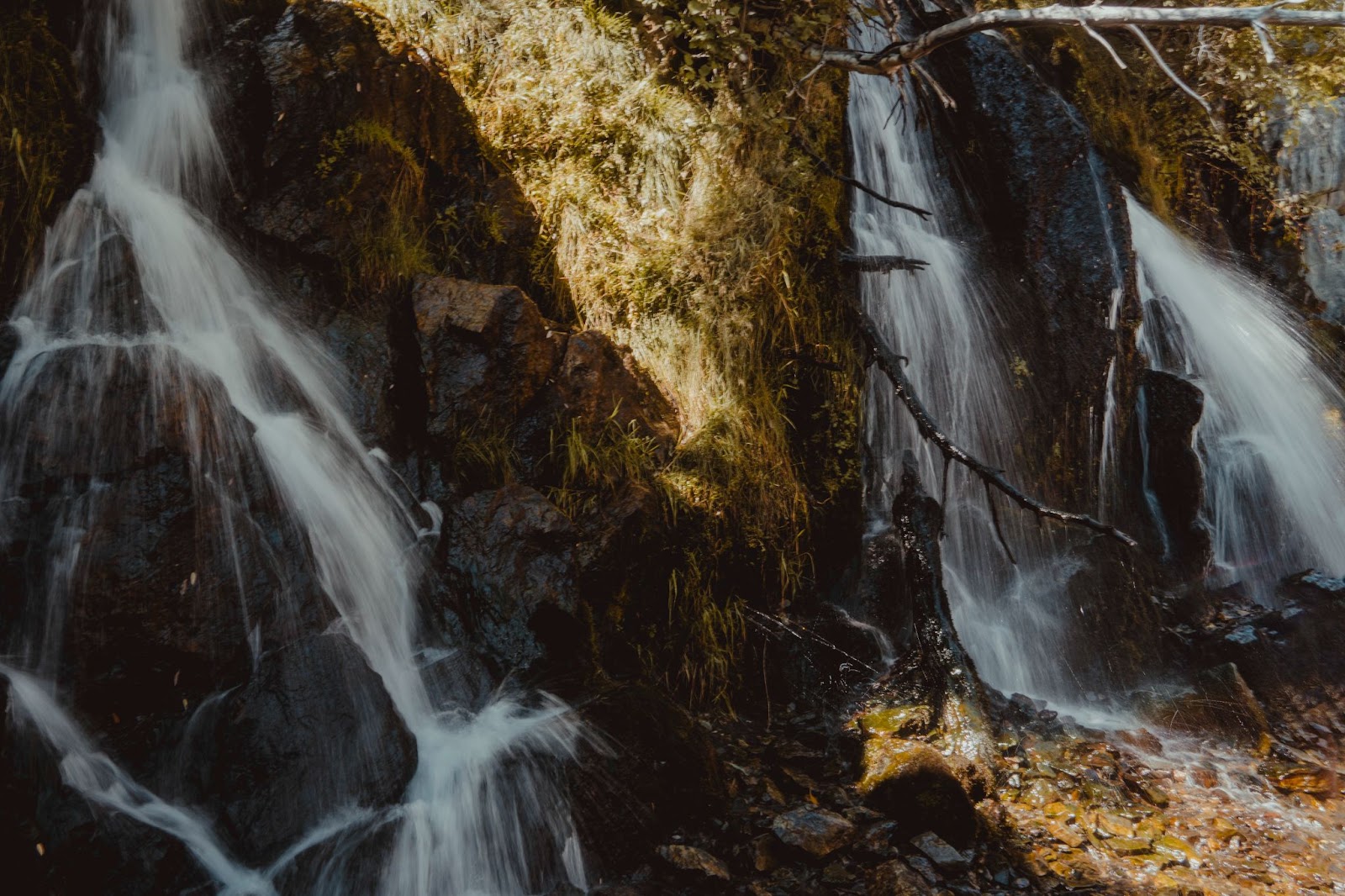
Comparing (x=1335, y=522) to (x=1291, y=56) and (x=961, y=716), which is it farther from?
(x=961, y=716)

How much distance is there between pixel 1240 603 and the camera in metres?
6.36

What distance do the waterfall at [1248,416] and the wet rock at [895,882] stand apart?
15.8 feet

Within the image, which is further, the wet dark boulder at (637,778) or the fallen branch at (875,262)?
the fallen branch at (875,262)

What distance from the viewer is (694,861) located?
11.0ft

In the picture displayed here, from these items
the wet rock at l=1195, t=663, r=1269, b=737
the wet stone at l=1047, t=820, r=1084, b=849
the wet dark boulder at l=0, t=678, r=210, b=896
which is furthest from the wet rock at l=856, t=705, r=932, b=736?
Result: the wet dark boulder at l=0, t=678, r=210, b=896

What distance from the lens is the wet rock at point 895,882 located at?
10.6ft

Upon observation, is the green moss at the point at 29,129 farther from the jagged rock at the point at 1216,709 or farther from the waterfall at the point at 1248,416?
the waterfall at the point at 1248,416

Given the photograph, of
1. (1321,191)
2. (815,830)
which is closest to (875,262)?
(815,830)

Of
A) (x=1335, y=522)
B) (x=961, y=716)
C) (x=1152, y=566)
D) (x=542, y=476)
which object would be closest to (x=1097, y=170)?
(x=1152, y=566)

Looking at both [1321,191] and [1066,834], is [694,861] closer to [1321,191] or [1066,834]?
[1066,834]

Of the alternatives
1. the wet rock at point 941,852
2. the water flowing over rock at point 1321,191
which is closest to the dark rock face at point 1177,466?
the wet rock at point 941,852

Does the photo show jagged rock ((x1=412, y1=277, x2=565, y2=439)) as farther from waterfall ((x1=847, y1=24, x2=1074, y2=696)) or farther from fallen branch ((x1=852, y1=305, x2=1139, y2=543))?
waterfall ((x1=847, y1=24, x2=1074, y2=696))

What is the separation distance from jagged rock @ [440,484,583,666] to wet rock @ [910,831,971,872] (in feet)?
5.88

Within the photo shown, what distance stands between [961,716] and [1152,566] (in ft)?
10.5
